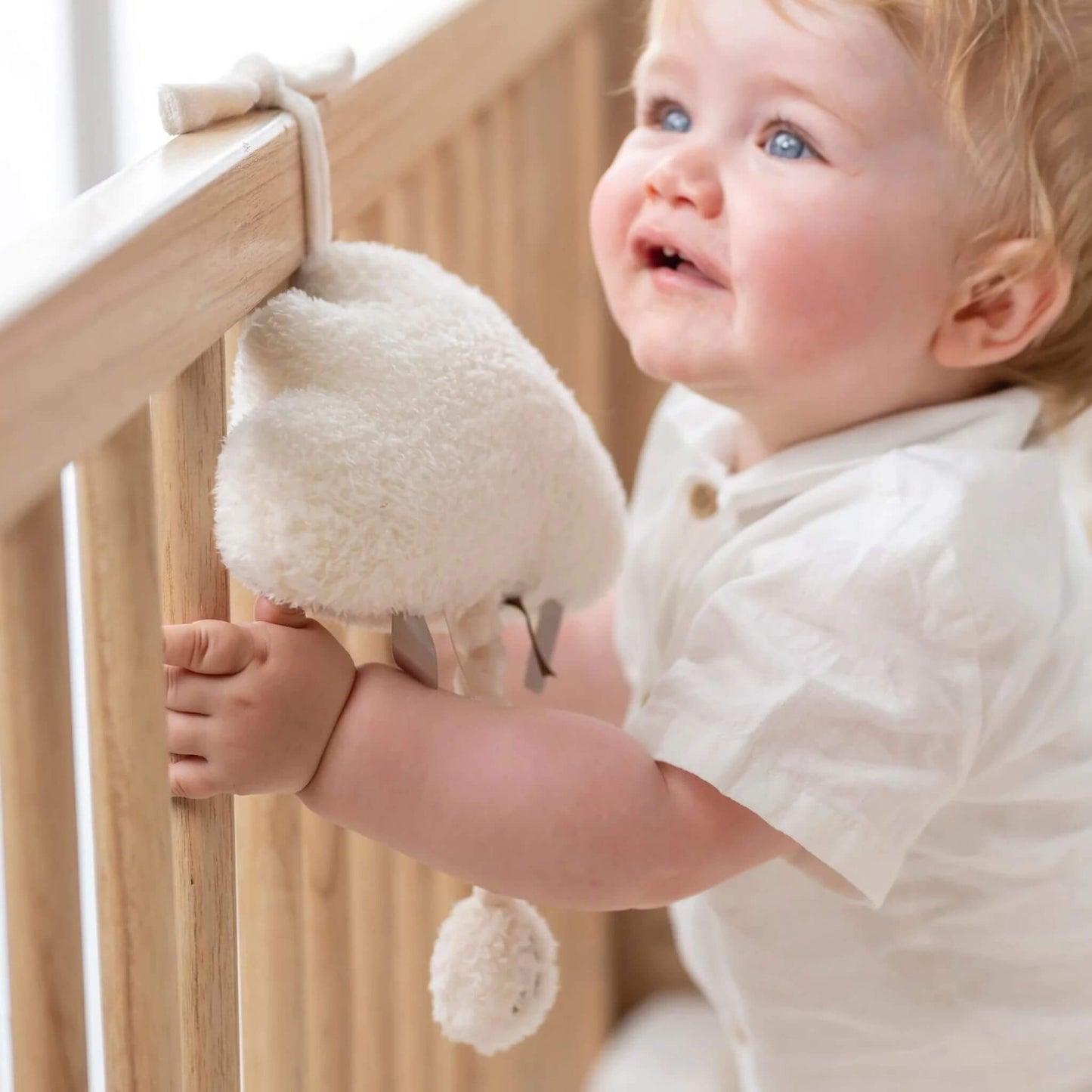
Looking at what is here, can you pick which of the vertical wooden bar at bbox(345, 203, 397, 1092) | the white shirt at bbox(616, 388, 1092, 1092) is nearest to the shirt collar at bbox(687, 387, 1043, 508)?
the white shirt at bbox(616, 388, 1092, 1092)

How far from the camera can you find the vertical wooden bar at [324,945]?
81 centimetres

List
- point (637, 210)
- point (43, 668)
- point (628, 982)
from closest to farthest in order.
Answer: point (43, 668), point (637, 210), point (628, 982)

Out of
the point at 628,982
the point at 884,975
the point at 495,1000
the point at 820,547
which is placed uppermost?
the point at 820,547

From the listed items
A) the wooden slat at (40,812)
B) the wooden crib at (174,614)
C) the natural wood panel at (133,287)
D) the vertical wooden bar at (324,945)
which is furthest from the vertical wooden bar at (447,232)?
the wooden slat at (40,812)

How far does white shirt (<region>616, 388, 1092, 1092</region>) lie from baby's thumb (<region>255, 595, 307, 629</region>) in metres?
0.18

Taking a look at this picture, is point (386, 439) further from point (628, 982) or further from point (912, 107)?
point (628, 982)

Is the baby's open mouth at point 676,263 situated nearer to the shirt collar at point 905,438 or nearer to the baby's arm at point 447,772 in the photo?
the shirt collar at point 905,438

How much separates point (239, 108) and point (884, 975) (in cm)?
61

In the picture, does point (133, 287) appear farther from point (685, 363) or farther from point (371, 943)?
point (371, 943)

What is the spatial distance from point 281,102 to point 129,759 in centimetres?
30

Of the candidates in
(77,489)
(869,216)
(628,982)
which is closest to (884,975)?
(869,216)

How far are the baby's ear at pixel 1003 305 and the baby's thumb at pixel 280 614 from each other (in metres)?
0.39

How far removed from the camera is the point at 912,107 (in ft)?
2.39

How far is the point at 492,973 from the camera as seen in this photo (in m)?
0.69
